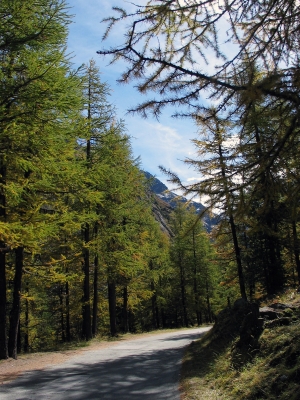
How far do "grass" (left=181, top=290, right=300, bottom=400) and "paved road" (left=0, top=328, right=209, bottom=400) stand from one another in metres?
0.52

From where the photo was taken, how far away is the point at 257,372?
17.7 ft

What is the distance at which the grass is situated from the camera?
14.8ft

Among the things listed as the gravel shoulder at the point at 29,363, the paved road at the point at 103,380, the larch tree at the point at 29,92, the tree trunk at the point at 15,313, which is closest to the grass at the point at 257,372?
the paved road at the point at 103,380

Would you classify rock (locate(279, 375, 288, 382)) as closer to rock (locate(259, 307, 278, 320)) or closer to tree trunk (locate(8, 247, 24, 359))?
rock (locate(259, 307, 278, 320))

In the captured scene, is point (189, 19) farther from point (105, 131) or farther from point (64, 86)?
point (105, 131)

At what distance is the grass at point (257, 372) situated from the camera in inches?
178

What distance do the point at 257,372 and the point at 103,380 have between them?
142 inches

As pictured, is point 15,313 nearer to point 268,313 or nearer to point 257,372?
point 268,313

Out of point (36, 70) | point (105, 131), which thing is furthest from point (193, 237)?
point (36, 70)

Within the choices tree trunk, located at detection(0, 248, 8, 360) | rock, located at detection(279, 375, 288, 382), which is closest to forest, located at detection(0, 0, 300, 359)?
tree trunk, located at detection(0, 248, 8, 360)

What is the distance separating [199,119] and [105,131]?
1231 centimetres

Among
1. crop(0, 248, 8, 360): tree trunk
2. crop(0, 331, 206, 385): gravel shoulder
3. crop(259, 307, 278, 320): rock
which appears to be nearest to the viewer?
crop(259, 307, 278, 320): rock

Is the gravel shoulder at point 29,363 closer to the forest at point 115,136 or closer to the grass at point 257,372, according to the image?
the forest at point 115,136

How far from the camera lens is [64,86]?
822cm
